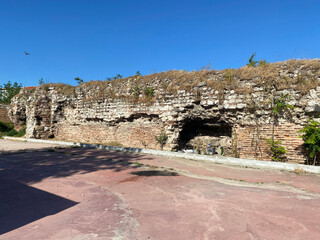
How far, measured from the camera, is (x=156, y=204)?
10.8 ft

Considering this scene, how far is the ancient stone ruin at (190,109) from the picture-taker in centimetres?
711

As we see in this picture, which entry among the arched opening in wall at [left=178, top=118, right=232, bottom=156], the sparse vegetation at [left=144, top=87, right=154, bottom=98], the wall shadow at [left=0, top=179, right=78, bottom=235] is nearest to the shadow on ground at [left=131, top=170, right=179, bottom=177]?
the wall shadow at [left=0, top=179, right=78, bottom=235]

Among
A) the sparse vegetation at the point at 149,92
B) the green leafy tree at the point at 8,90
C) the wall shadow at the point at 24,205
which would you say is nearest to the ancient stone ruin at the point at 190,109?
the sparse vegetation at the point at 149,92

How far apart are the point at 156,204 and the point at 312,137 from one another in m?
5.54

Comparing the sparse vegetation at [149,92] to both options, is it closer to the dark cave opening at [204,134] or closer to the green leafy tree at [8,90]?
the dark cave opening at [204,134]

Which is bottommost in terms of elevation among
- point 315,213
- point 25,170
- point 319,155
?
point 25,170

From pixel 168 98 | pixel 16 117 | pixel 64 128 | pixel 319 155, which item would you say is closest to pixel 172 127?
pixel 168 98

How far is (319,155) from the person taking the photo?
6566 mm

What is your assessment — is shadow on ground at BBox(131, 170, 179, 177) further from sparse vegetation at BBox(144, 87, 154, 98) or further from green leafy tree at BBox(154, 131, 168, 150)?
sparse vegetation at BBox(144, 87, 154, 98)

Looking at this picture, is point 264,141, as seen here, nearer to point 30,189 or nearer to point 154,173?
point 154,173

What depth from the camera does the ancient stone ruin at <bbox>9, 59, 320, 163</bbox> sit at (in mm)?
7113

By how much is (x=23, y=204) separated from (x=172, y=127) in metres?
7.12

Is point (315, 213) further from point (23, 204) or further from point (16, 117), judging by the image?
point (16, 117)

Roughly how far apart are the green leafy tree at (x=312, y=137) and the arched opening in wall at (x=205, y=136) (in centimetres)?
284
